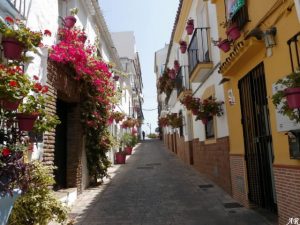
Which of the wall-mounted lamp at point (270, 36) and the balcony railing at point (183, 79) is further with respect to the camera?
the balcony railing at point (183, 79)

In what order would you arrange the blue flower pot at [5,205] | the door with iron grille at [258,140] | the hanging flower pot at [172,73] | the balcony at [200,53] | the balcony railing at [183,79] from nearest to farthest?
the blue flower pot at [5,205] < the door with iron grille at [258,140] < the balcony at [200,53] < the balcony railing at [183,79] < the hanging flower pot at [172,73]

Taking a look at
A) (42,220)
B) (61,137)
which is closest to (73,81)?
(61,137)

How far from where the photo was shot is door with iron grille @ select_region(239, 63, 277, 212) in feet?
21.4

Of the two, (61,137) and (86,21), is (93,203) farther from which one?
(86,21)

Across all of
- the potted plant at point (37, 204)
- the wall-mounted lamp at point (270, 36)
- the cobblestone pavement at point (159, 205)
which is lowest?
the cobblestone pavement at point (159, 205)

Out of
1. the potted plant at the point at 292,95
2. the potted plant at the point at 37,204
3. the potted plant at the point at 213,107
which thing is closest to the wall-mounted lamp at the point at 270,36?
the potted plant at the point at 292,95

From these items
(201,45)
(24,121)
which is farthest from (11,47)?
(201,45)

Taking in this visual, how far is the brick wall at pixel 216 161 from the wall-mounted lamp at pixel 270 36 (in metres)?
3.53

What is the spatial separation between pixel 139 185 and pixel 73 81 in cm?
420

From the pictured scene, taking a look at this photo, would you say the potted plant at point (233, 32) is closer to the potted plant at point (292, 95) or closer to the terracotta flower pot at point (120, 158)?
the potted plant at point (292, 95)

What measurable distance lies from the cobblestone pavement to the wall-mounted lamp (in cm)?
337

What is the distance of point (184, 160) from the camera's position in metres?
17.0

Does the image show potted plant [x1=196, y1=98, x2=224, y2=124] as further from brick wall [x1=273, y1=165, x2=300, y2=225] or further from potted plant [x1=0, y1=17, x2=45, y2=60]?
potted plant [x1=0, y1=17, x2=45, y2=60]

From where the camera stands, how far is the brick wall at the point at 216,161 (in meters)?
8.69
